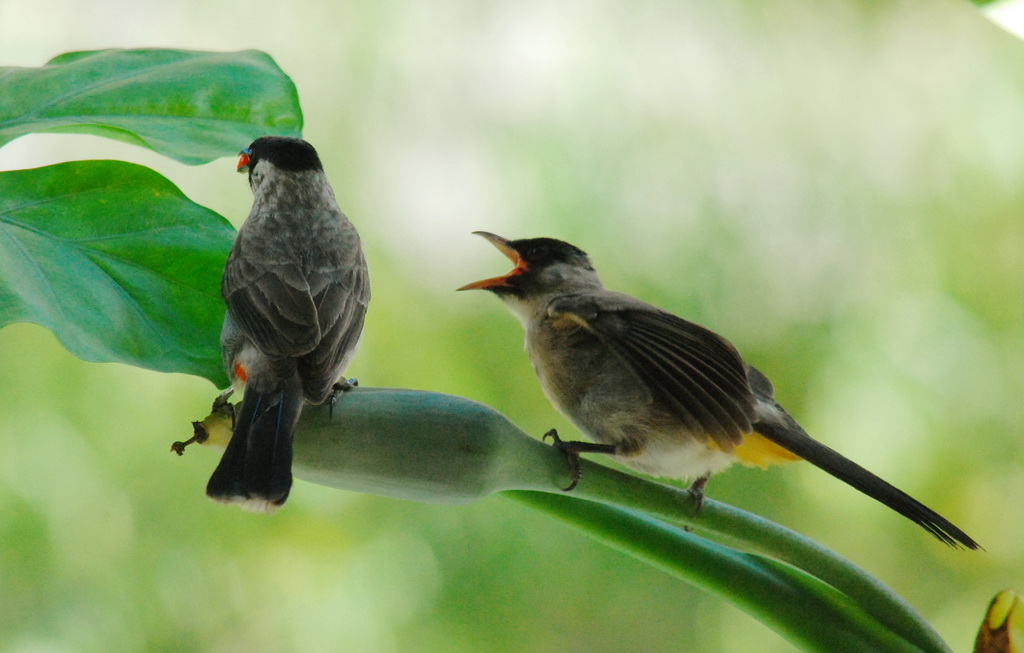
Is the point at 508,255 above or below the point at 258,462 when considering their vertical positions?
above

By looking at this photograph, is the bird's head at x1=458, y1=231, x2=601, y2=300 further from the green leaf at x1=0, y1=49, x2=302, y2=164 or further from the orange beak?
the green leaf at x1=0, y1=49, x2=302, y2=164

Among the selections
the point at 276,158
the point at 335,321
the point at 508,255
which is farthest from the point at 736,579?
the point at 276,158

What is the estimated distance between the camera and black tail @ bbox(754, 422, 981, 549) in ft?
2.61

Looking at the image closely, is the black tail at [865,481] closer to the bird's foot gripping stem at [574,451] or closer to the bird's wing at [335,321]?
the bird's foot gripping stem at [574,451]

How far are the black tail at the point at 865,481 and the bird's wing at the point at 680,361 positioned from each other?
0.18 ft

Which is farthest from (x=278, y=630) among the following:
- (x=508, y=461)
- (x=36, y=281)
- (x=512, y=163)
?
(x=508, y=461)

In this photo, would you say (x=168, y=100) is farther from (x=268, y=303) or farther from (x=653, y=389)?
(x=653, y=389)

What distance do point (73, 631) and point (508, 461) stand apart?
157 cm

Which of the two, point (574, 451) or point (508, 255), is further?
point (508, 255)

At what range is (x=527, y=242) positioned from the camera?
1.14 metres

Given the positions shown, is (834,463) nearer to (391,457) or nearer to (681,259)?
(391,457)

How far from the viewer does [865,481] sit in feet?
2.83

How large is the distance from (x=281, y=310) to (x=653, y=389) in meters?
0.37

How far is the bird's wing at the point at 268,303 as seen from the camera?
81cm
